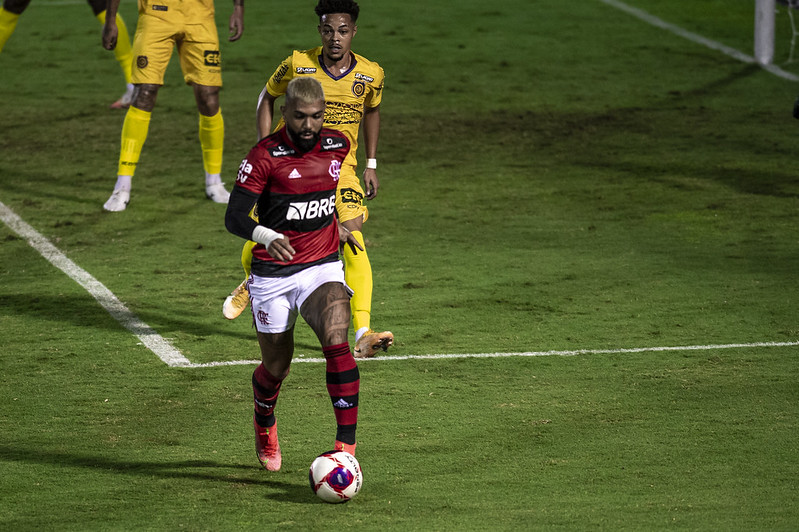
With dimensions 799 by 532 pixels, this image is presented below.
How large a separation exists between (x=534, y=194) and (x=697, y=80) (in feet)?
20.2

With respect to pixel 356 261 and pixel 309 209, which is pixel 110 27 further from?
pixel 309 209

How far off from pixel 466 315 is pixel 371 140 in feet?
4.45

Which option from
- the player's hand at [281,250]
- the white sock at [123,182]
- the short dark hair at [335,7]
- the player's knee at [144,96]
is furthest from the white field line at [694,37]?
the player's hand at [281,250]

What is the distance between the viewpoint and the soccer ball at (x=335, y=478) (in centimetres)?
509

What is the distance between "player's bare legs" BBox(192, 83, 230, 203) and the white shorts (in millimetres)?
5725

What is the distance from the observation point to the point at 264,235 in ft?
16.9

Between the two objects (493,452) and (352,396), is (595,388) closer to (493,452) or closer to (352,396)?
(493,452)

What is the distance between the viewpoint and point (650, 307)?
8.30 meters

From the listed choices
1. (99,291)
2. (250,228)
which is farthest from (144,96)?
(250,228)

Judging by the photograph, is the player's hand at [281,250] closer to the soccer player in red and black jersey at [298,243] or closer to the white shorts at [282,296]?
the soccer player in red and black jersey at [298,243]

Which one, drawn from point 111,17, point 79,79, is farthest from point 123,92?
point 111,17

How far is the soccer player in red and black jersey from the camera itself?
5254 millimetres

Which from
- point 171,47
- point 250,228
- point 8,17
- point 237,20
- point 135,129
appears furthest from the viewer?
point 8,17

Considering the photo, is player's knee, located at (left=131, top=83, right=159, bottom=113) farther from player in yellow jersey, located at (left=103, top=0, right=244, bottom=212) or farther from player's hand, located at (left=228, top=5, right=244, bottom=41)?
player's hand, located at (left=228, top=5, right=244, bottom=41)
